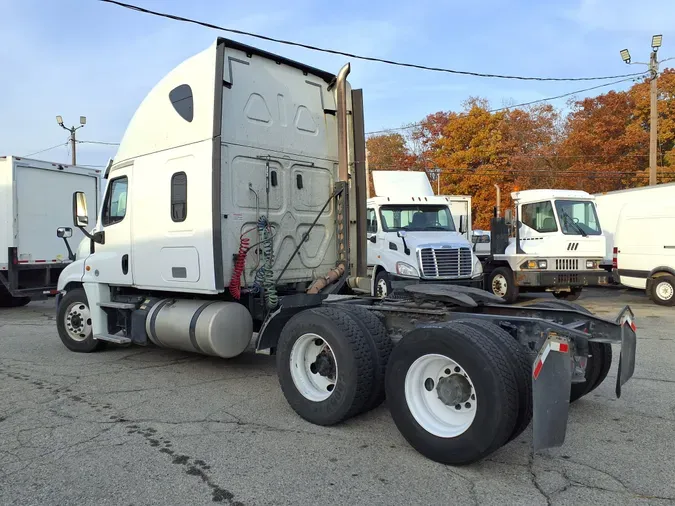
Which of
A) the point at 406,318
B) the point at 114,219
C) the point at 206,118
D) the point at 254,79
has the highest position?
the point at 254,79

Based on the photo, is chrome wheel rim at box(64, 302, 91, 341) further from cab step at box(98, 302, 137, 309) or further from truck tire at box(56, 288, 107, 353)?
cab step at box(98, 302, 137, 309)

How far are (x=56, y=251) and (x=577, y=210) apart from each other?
12634mm

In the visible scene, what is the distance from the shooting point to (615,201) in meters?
16.6

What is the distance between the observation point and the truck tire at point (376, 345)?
4652 millimetres

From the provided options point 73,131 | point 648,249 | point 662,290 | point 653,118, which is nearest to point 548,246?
point 648,249

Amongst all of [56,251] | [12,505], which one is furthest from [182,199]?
[56,251]

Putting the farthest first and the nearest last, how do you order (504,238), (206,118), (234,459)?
(504,238) < (206,118) < (234,459)

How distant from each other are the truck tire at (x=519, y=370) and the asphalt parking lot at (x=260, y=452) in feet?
1.30

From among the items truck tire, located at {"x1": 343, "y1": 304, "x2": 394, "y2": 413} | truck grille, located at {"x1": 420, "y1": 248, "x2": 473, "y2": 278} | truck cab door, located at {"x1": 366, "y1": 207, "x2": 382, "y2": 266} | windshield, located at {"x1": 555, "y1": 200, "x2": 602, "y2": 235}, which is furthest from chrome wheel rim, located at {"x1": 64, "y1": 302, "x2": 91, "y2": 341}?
windshield, located at {"x1": 555, "y1": 200, "x2": 602, "y2": 235}

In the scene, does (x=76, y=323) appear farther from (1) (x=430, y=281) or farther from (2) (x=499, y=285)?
(2) (x=499, y=285)

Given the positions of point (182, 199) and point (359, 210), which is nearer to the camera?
point (182, 199)

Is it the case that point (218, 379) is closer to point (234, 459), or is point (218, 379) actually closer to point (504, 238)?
point (234, 459)

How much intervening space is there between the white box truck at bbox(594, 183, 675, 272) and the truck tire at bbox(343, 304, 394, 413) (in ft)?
39.4

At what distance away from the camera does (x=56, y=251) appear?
13.1 meters
